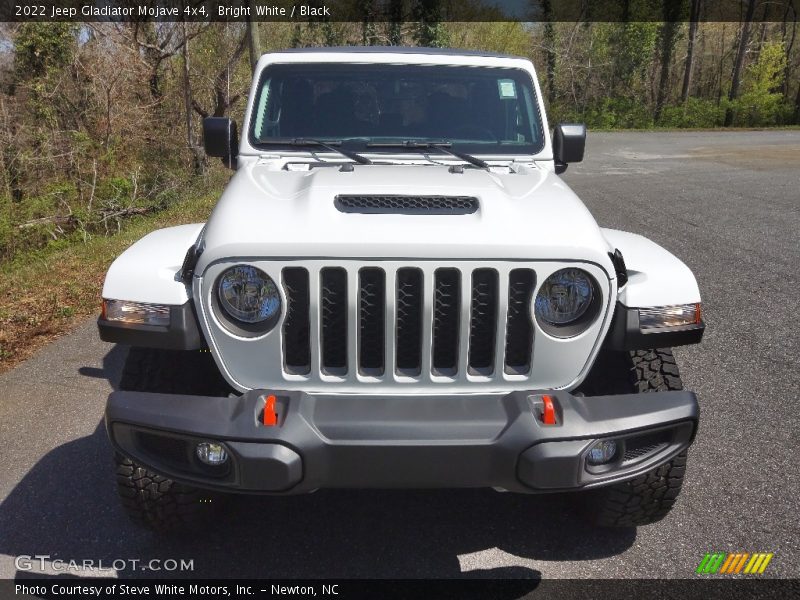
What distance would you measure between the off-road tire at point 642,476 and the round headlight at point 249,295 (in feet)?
4.14

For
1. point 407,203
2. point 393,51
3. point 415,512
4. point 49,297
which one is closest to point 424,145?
point 393,51

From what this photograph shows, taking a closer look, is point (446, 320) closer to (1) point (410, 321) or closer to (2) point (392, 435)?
(1) point (410, 321)

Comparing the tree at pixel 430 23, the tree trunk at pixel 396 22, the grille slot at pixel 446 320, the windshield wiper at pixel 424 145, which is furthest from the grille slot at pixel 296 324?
the tree trunk at pixel 396 22

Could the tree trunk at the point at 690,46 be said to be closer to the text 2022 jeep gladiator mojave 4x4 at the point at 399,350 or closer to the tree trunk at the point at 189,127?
the tree trunk at the point at 189,127

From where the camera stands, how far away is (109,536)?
119 inches

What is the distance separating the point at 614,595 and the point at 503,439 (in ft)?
3.06

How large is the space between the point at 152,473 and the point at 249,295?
82 centimetres

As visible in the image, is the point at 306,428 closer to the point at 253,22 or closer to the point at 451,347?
the point at 451,347

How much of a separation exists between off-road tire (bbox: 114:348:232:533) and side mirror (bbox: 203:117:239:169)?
A: 4.80 ft

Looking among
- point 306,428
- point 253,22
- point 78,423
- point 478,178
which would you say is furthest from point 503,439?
point 253,22

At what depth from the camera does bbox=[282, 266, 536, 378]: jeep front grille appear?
7.86 feet

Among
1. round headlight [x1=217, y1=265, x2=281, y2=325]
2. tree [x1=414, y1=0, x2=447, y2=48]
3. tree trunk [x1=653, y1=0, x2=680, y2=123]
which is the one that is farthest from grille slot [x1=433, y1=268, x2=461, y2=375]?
tree trunk [x1=653, y1=0, x2=680, y2=123]

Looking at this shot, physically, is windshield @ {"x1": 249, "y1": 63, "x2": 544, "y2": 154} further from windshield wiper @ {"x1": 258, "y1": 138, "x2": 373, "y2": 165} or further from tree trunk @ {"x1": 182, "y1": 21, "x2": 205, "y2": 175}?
tree trunk @ {"x1": 182, "y1": 21, "x2": 205, "y2": 175}

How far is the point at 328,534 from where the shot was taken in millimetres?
3053
